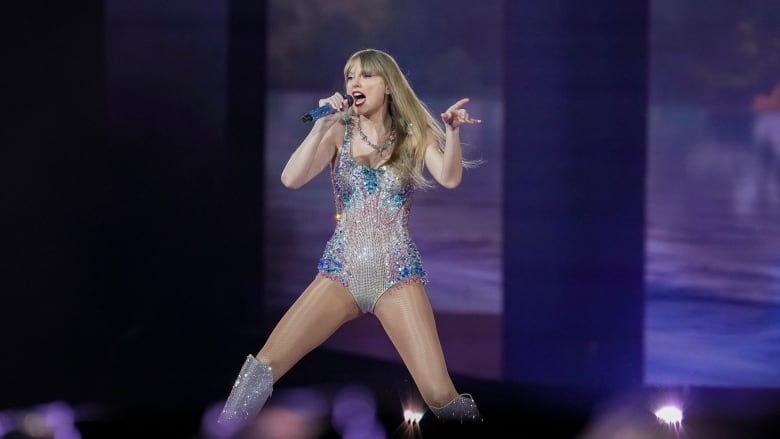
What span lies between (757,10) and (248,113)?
2445mm

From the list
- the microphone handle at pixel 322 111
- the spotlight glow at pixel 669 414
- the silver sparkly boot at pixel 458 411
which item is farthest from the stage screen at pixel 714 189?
the microphone handle at pixel 322 111

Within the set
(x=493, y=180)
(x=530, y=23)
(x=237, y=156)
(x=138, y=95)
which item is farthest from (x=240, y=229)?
(x=530, y=23)

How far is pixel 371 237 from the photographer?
394 cm

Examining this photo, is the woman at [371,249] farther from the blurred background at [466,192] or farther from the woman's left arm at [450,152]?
the blurred background at [466,192]

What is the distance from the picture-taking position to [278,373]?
3.97m

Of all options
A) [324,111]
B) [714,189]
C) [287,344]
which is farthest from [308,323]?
[714,189]

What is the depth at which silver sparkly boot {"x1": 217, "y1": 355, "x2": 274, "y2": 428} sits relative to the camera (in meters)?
3.93

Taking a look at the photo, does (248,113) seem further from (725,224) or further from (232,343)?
(725,224)

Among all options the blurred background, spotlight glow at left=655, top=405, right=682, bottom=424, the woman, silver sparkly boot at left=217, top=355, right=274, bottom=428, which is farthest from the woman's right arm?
spotlight glow at left=655, top=405, right=682, bottom=424

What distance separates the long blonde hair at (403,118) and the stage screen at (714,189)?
197 cm

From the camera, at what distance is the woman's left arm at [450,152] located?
371 cm

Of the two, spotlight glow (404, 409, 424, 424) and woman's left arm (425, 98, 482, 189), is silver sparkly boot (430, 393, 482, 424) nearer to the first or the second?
spotlight glow (404, 409, 424, 424)

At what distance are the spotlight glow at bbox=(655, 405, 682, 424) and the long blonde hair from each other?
1191 mm

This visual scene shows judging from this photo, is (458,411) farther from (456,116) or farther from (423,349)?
(456,116)
